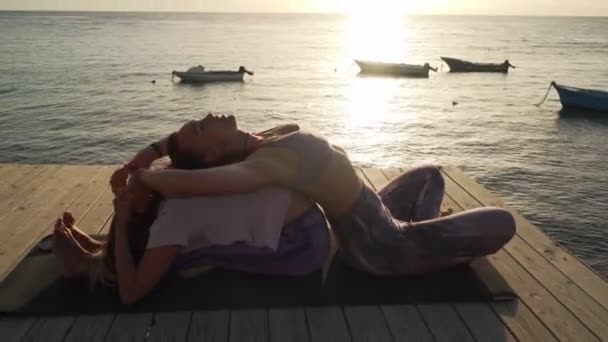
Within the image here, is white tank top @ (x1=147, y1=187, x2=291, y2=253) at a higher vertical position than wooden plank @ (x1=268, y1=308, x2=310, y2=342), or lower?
higher

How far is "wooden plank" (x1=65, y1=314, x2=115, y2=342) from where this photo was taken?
317 centimetres

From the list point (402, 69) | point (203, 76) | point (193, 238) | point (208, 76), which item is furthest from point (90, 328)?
point (402, 69)

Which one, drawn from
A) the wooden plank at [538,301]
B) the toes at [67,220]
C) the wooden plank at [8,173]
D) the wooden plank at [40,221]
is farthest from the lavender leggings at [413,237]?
the wooden plank at [8,173]

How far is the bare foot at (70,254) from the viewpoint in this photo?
12.1ft

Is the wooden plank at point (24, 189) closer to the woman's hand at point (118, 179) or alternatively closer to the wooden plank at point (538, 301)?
the woman's hand at point (118, 179)

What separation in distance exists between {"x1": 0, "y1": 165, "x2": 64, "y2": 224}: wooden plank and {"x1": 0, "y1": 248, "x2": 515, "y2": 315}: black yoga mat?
5.46 ft

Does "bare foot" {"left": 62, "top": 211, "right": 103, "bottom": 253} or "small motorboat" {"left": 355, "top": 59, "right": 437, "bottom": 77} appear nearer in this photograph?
"bare foot" {"left": 62, "top": 211, "right": 103, "bottom": 253}

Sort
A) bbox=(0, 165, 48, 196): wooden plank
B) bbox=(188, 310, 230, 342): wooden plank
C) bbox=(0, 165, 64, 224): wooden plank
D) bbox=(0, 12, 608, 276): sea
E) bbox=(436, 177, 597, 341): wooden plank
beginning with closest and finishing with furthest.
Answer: bbox=(188, 310, 230, 342): wooden plank < bbox=(436, 177, 597, 341): wooden plank < bbox=(0, 165, 64, 224): wooden plank < bbox=(0, 165, 48, 196): wooden plank < bbox=(0, 12, 608, 276): sea

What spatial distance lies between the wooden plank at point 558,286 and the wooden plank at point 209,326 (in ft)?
6.23

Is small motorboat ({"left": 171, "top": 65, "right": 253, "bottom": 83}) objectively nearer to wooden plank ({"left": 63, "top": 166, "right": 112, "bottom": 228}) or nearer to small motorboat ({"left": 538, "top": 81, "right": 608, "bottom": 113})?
small motorboat ({"left": 538, "top": 81, "right": 608, "bottom": 113})

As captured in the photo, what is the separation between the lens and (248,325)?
3299 mm

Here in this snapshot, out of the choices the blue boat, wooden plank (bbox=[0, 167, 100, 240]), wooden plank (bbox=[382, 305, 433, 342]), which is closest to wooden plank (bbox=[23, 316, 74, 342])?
wooden plank (bbox=[0, 167, 100, 240])

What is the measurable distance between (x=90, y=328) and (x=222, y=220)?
0.94 meters

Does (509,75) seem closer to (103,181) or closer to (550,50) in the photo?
(550,50)
